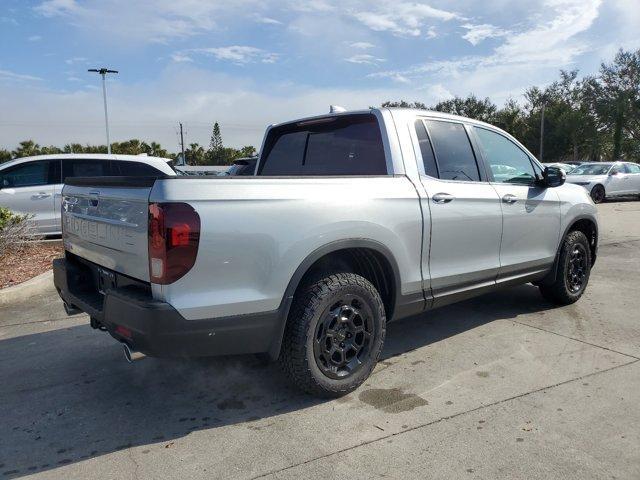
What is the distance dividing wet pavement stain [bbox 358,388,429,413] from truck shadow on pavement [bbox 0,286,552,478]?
1.16 ft

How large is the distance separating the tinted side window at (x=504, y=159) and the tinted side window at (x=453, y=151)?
222 mm

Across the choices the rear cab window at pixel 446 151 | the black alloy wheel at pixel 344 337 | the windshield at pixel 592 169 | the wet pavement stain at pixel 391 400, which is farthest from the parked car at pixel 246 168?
the windshield at pixel 592 169

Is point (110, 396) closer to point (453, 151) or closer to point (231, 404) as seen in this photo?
point (231, 404)

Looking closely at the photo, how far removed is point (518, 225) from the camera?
4672 mm

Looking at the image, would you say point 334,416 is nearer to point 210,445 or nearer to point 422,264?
point 210,445

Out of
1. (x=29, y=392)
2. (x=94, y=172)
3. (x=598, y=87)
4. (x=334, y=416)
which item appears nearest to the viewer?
(x=334, y=416)

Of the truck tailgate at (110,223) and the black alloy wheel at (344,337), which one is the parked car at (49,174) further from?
the black alloy wheel at (344,337)

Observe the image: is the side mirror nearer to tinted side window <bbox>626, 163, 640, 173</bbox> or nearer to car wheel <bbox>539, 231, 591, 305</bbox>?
car wheel <bbox>539, 231, 591, 305</bbox>

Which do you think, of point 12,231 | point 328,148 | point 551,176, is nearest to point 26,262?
point 12,231

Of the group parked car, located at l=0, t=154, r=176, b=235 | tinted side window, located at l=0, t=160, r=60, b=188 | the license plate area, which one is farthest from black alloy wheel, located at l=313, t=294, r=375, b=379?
tinted side window, located at l=0, t=160, r=60, b=188

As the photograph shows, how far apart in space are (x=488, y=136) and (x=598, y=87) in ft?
157

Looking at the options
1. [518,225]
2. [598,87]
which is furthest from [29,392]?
[598,87]

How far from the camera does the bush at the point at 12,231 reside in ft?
24.9

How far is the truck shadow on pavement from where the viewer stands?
2.97 metres
